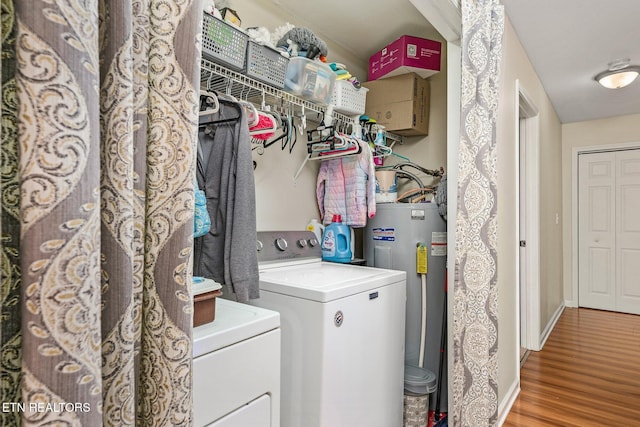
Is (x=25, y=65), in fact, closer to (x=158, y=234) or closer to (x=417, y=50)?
(x=158, y=234)

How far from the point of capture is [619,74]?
299 centimetres

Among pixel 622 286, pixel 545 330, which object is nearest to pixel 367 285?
pixel 545 330

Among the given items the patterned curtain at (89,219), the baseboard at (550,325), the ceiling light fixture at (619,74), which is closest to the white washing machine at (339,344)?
the patterned curtain at (89,219)

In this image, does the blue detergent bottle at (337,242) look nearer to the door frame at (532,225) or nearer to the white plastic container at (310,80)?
the white plastic container at (310,80)

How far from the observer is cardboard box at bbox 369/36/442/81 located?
96.0 inches

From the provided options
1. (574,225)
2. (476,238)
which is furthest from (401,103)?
(574,225)

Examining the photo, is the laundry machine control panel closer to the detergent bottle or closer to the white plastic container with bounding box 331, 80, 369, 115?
the detergent bottle

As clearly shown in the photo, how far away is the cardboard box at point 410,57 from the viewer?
2.44 m

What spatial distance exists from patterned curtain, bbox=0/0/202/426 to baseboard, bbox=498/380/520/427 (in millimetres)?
2256

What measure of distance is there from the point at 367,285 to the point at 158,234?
47.9 inches

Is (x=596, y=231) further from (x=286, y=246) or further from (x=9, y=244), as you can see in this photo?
(x=9, y=244)

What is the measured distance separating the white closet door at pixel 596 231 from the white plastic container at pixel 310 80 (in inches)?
167

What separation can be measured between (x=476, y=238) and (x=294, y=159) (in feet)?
3.84

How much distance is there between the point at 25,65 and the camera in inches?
14.5
